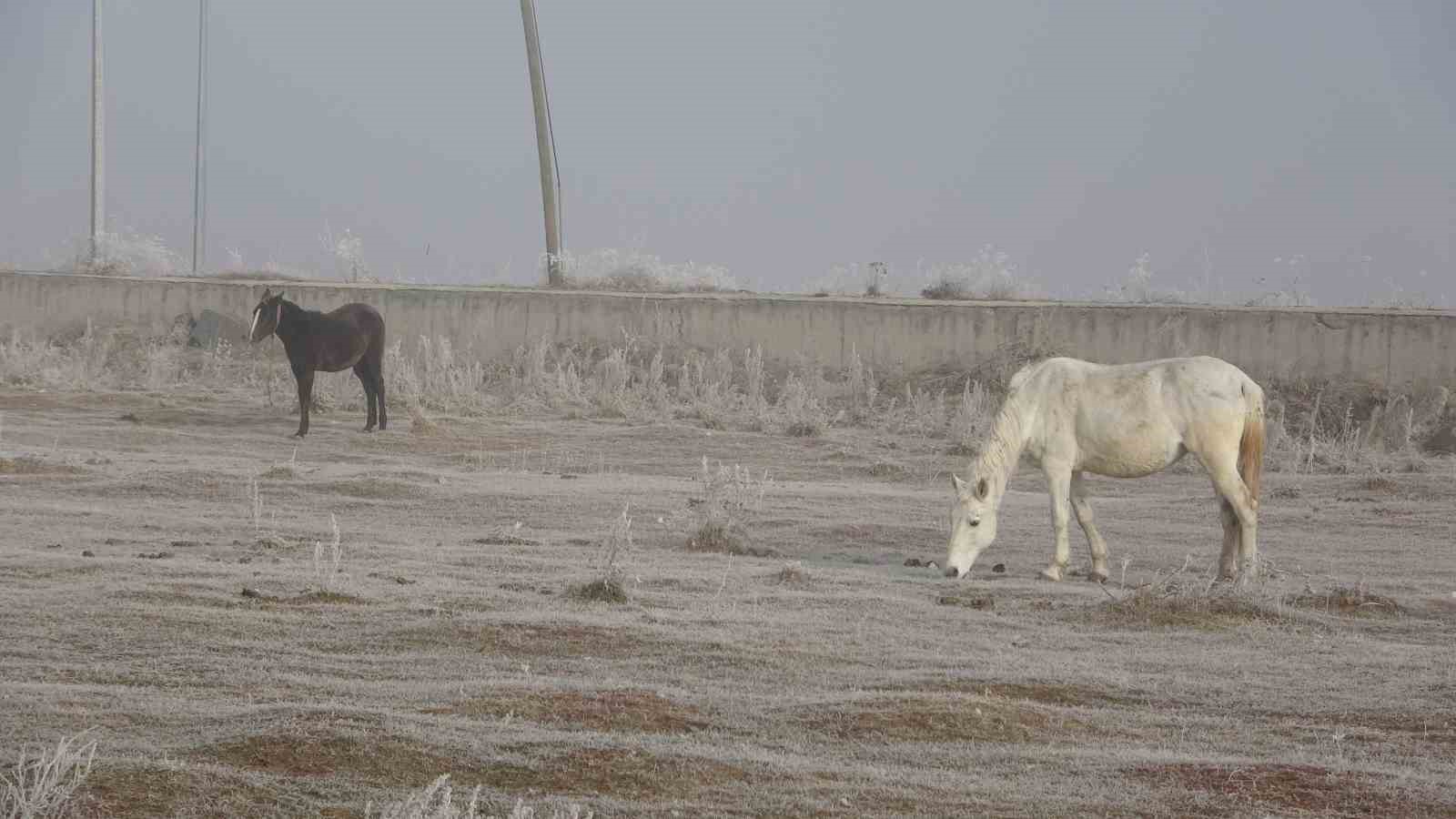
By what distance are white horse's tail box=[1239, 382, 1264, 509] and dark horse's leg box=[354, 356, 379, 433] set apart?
10743 millimetres

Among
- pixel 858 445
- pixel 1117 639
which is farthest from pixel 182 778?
pixel 858 445

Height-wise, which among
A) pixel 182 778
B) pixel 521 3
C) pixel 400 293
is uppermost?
pixel 521 3

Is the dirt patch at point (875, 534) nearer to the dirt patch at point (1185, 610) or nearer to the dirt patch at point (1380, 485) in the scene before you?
the dirt patch at point (1185, 610)

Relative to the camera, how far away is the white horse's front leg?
11.5 meters

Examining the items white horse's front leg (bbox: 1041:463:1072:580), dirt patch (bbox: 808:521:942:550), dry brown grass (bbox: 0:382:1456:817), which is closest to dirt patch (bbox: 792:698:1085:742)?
dry brown grass (bbox: 0:382:1456:817)

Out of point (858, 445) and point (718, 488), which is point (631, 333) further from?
point (718, 488)

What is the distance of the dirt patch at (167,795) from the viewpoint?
235 inches

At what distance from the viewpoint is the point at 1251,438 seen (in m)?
11.6

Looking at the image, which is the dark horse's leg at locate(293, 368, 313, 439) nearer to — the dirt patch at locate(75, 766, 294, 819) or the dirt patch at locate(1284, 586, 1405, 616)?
the dirt patch at locate(1284, 586, 1405, 616)

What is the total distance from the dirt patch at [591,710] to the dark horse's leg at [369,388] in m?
12.7

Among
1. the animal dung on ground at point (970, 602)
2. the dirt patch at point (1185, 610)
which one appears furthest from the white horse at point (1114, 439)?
the dirt patch at point (1185, 610)

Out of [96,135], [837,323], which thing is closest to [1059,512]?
[837,323]

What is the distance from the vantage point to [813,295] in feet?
90.7

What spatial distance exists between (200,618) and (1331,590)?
6135 millimetres
